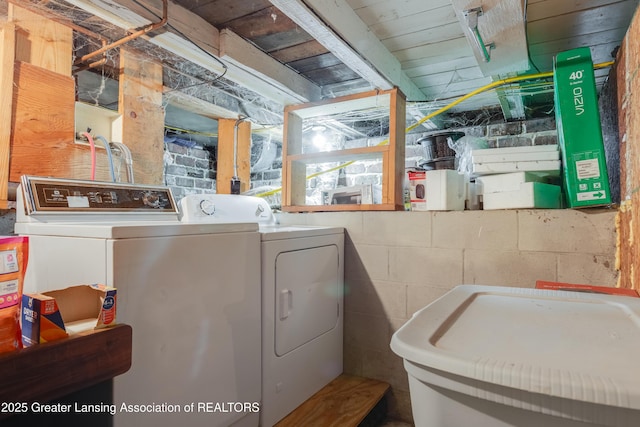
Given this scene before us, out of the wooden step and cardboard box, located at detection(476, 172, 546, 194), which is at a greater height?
cardboard box, located at detection(476, 172, 546, 194)

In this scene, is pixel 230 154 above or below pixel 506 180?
above

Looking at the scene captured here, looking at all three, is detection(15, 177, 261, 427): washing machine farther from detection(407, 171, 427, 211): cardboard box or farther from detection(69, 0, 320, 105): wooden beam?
detection(407, 171, 427, 211): cardboard box

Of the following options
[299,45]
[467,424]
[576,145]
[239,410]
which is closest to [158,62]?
[299,45]

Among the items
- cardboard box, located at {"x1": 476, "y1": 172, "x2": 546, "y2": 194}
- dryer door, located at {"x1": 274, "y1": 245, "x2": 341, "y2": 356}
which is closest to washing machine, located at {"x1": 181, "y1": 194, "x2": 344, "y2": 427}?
dryer door, located at {"x1": 274, "y1": 245, "x2": 341, "y2": 356}

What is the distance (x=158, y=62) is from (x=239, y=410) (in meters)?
2.18

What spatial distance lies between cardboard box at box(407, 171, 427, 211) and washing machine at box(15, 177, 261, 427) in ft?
3.09

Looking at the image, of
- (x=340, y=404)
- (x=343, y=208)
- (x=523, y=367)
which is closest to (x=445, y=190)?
(x=343, y=208)

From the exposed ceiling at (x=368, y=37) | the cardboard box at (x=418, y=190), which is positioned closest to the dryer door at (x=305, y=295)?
the cardboard box at (x=418, y=190)

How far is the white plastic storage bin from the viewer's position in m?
0.56

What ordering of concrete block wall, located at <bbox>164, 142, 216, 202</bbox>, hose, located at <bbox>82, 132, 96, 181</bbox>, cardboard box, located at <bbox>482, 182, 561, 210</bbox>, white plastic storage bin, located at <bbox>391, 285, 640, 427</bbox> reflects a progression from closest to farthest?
white plastic storage bin, located at <bbox>391, 285, 640, 427</bbox>
cardboard box, located at <bbox>482, 182, 561, 210</bbox>
hose, located at <bbox>82, 132, 96, 181</bbox>
concrete block wall, located at <bbox>164, 142, 216, 202</bbox>

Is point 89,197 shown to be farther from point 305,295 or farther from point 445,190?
point 445,190

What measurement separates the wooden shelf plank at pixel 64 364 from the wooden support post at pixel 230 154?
2.60m

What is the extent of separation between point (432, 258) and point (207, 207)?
4.12 ft

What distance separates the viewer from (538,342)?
2.45 ft
